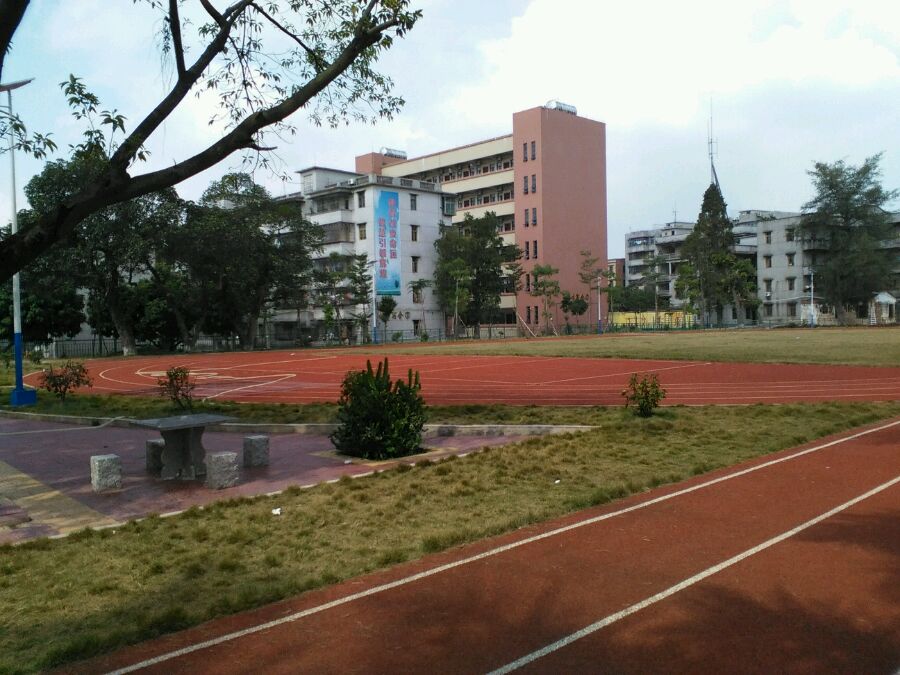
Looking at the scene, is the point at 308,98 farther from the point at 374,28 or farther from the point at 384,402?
the point at 384,402

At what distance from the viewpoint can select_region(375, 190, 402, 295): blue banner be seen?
2539 inches

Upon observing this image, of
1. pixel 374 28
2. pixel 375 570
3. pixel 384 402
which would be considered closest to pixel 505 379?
pixel 384 402

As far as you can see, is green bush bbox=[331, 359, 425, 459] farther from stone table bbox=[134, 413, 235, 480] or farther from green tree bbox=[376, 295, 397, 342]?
green tree bbox=[376, 295, 397, 342]

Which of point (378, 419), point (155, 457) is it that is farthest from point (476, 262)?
point (155, 457)

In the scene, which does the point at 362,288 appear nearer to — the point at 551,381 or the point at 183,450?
the point at 551,381

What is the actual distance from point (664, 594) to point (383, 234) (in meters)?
61.6

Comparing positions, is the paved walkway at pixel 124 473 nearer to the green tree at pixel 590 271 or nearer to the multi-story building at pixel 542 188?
the multi-story building at pixel 542 188

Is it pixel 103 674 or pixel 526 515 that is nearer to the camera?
pixel 103 674

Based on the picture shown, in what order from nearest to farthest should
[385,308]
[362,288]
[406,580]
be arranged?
[406,580] < [362,288] < [385,308]

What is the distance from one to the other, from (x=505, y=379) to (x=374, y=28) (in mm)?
15093

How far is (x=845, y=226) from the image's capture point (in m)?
75.1

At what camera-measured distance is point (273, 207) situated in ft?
162

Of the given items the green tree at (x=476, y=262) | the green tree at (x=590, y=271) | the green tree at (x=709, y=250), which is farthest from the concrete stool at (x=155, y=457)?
the green tree at (x=709, y=250)

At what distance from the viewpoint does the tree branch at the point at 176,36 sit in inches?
301
